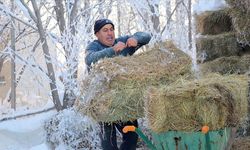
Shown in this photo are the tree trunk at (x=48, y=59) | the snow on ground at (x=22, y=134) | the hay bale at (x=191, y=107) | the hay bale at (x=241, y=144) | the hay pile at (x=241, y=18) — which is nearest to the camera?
the hay bale at (x=191, y=107)

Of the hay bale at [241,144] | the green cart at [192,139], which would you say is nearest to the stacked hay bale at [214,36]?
the hay bale at [241,144]

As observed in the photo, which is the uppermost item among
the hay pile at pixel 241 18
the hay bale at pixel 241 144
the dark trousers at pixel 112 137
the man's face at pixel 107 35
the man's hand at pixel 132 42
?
the hay pile at pixel 241 18

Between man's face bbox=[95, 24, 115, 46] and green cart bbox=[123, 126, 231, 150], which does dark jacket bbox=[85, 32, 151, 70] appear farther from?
green cart bbox=[123, 126, 231, 150]

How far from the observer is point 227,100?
253 cm

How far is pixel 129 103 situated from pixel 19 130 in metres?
3.59

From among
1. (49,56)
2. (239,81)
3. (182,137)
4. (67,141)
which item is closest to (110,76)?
(182,137)

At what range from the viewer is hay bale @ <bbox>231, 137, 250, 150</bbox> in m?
4.15

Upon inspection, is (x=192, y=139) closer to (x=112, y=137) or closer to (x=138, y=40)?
(x=112, y=137)

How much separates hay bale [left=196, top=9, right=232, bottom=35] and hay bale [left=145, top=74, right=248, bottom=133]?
2.76 m

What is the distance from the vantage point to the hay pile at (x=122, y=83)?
2.89m

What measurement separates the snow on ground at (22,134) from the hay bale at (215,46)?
2243mm

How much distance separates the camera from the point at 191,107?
8.28 ft

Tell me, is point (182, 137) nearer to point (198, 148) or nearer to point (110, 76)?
point (198, 148)

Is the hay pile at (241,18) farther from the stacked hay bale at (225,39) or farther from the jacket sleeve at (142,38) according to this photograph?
the jacket sleeve at (142,38)
